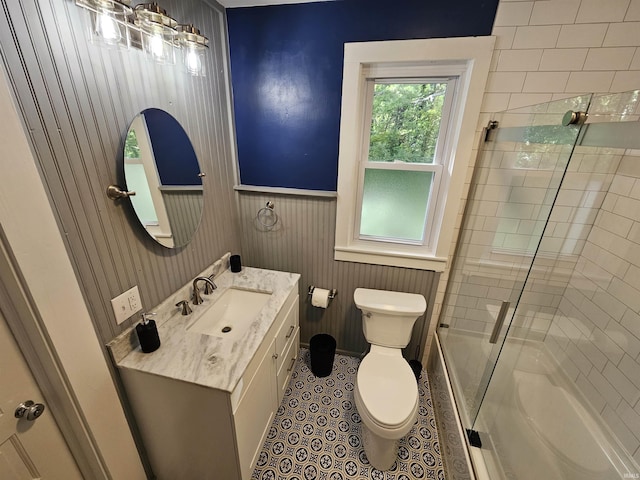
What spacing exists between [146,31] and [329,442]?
88.2 inches

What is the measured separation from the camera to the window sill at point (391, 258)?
1768 mm

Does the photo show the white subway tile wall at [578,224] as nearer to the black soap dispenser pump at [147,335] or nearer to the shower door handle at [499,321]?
the shower door handle at [499,321]

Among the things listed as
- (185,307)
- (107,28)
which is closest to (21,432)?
(185,307)

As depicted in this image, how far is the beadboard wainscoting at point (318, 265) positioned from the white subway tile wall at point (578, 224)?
34 cm

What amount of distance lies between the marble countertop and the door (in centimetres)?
24

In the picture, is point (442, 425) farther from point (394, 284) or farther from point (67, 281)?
point (67, 281)

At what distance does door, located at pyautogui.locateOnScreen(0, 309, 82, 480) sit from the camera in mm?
→ 776

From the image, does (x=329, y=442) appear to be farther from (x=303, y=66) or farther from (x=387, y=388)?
(x=303, y=66)

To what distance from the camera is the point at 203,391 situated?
0.99 m

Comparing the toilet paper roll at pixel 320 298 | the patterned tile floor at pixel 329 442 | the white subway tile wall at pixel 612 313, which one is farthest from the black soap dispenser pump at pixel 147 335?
the white subway tile wall at pixel 612 313

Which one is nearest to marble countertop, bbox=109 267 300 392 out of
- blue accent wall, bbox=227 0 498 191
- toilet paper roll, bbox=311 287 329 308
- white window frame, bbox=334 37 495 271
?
toilet paper roll, bbox=311 287 329 308

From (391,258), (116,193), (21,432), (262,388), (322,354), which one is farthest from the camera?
(322,354)

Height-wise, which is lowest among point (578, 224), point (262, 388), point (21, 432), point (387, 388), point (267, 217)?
point (387, 388)

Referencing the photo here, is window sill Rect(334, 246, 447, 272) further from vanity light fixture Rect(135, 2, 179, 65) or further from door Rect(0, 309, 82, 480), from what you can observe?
door Rect(0, 309, 82, 480)
